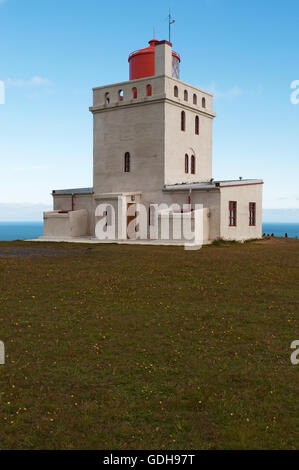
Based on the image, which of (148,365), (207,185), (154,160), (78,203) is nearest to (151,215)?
(154,160)

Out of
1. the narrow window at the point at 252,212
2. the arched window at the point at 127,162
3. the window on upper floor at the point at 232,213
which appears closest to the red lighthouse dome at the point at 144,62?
the arched window at the point at 127,162

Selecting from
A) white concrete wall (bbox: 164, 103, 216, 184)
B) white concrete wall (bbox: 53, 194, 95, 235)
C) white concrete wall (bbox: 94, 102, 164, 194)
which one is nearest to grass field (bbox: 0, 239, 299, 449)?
white concrete wall (bbox: 94, 102, 164, 194)

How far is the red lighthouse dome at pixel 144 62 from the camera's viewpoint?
3900 centimetres

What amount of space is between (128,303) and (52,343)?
3601 millimetres

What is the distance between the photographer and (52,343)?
28.1 feet

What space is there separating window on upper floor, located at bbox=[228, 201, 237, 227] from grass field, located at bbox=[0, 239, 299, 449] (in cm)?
1979

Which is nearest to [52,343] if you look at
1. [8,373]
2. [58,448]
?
[8,373]

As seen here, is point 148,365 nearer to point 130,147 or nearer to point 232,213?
point 232,213

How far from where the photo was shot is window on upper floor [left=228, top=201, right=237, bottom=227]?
34.4 meters

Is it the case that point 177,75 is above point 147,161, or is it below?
above

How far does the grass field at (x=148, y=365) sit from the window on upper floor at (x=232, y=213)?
1979 cm

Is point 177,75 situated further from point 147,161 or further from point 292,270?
point 292,270

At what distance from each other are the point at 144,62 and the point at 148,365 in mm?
36896

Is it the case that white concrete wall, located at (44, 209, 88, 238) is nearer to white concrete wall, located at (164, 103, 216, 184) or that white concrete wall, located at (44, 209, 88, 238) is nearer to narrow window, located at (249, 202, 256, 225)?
white concrete wall, located at (164, 103, 216, 184)
